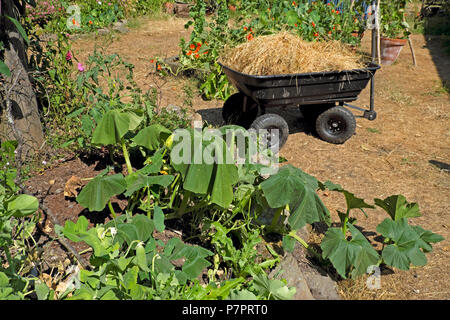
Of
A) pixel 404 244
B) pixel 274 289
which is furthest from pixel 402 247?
pixel 274 289

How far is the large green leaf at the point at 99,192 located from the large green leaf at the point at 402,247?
145 cm

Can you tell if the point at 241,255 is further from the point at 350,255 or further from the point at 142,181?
the point at 142,181

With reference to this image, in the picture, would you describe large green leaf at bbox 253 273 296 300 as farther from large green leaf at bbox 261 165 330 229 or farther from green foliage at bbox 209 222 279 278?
large green leaf at bbox 261 165 330 229

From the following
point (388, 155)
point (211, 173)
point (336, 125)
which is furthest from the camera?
point (336, 125)

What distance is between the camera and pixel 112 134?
2318mm

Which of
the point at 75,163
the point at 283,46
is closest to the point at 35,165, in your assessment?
the point at 75,163

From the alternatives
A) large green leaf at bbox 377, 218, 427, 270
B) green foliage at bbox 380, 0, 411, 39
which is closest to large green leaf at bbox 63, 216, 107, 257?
large green leaf at bbox 377, 218, 427, 270

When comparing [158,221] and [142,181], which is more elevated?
[142,181]

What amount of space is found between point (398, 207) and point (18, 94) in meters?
2.51

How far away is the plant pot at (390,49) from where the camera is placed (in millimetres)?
6508

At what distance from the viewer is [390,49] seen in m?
6.59

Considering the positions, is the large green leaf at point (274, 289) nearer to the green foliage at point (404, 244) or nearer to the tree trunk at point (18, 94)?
the green foliage at point (404, 244)

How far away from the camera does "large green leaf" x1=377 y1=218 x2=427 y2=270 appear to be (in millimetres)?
2039

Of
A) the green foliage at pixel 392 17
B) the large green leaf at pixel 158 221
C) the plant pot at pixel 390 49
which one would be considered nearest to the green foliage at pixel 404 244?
the large green leaf at pixel 158 221
